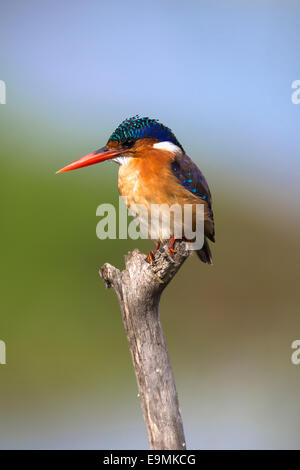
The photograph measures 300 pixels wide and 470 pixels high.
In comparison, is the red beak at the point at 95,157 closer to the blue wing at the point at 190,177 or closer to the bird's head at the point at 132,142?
the bird's head at the point at 132,142

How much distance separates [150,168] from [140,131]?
0.16m

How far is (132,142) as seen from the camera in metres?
2.19

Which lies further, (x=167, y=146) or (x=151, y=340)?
(x=167, y=146)

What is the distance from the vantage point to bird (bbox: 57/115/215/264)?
2111mm

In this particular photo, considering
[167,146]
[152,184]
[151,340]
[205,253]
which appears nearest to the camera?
[151,340]

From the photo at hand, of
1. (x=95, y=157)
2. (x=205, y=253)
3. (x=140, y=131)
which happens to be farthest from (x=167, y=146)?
(x=205, y=253)

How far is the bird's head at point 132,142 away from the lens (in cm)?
215

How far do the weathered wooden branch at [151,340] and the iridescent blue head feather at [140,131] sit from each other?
0.50 metres

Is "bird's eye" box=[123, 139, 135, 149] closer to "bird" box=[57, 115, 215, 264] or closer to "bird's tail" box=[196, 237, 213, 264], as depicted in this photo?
"bird" box=[57, 115, 215, 264]

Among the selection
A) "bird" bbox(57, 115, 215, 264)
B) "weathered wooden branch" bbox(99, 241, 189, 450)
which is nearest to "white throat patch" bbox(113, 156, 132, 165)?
"bird" bbox(57, 115, 215, 264)

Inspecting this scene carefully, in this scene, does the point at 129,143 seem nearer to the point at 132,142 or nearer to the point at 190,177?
the point at 132,142

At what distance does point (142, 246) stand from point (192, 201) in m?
2.11
